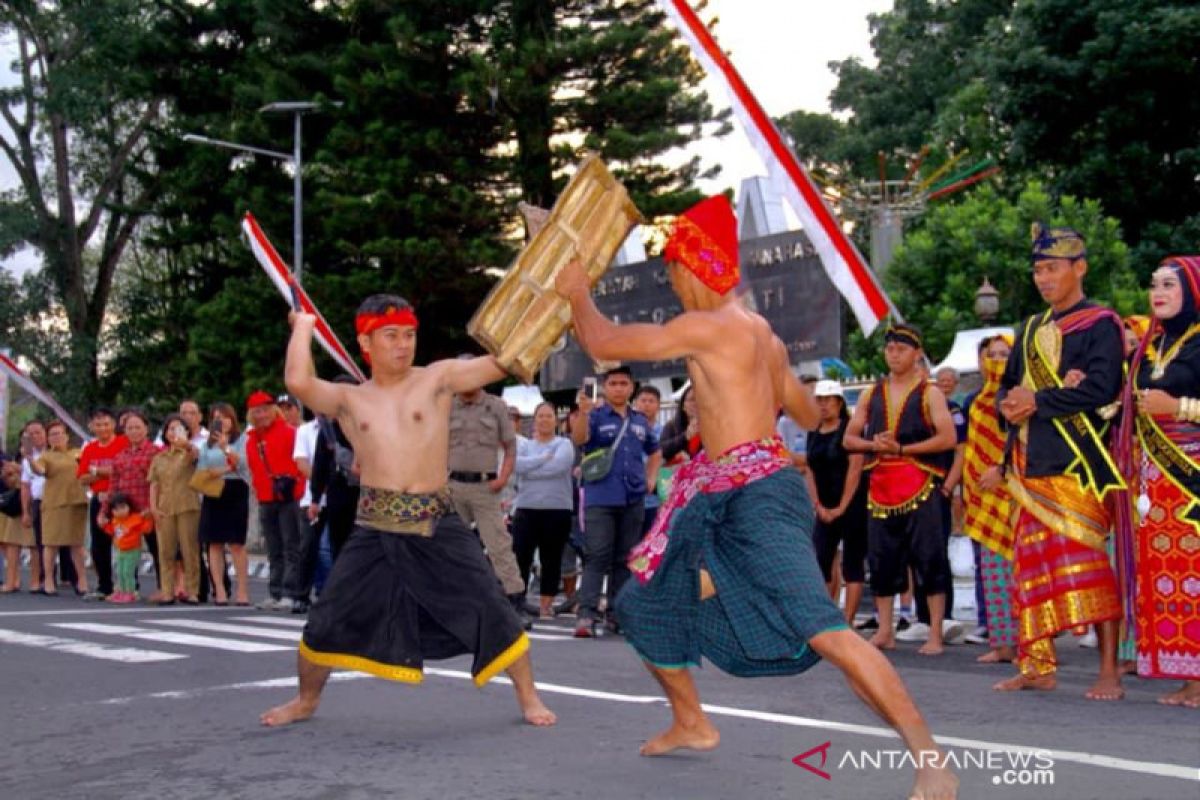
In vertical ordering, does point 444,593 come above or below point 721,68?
below

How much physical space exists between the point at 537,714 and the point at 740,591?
1602mm

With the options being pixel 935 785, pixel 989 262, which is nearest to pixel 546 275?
pixel 935 785

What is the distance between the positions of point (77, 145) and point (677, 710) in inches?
1610

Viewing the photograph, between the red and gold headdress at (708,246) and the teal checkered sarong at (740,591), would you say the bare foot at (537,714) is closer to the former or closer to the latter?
the teal checkered sarong at (740,591)

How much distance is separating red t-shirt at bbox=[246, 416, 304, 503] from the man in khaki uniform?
268 centimetres

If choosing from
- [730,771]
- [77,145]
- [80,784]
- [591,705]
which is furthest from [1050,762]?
[77,145]

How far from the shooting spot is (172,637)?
1090cm

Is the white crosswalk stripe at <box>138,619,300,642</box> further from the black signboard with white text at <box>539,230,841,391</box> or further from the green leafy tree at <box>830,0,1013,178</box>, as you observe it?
the green leafy tree at <box>830,0,1013,178</box>

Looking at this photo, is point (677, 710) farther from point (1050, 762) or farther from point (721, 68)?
point (721, 68)

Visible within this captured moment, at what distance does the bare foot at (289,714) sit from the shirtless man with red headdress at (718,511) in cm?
171

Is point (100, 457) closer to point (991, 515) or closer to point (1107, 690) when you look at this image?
point (991, 515)

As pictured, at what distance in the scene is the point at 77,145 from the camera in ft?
141

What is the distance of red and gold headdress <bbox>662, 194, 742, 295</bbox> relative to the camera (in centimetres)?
571

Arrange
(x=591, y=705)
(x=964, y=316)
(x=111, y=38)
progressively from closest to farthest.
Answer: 1. (x=591, y=705)
2. (x=964, y=316)
3. (x=111, y=38)
